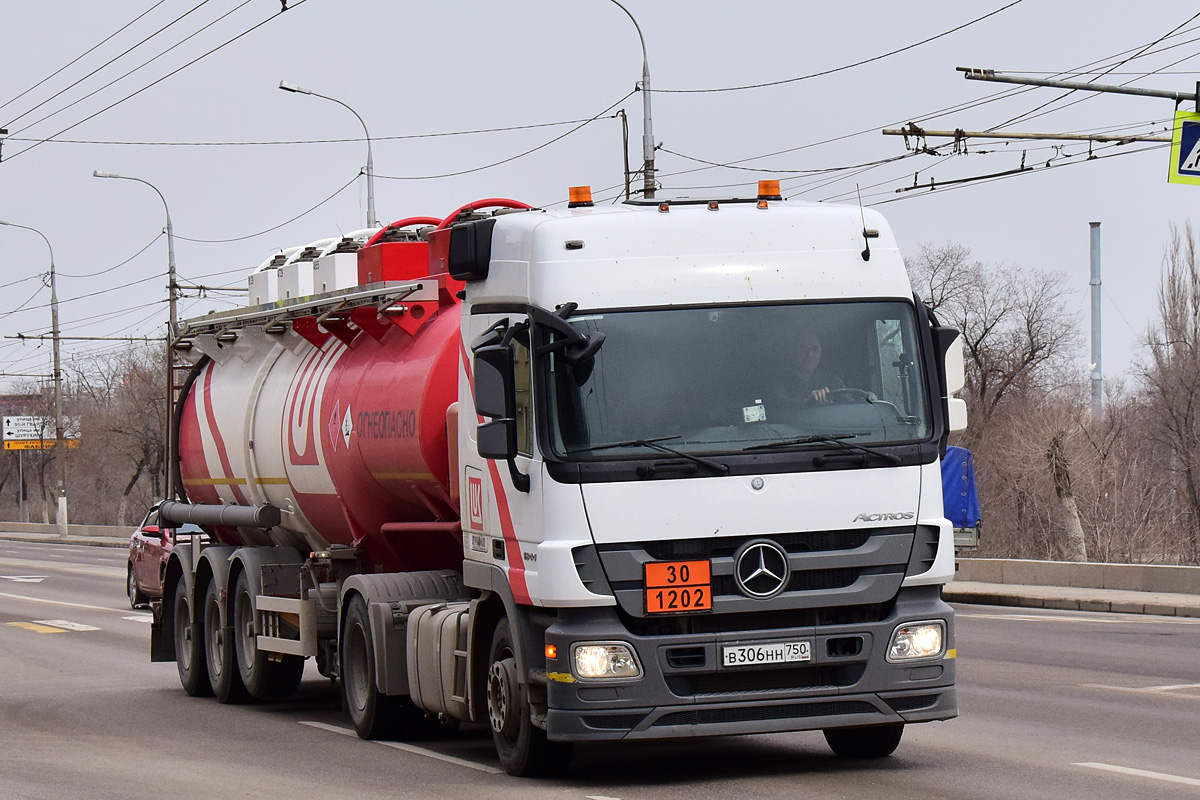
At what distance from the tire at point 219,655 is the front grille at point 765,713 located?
7122mm

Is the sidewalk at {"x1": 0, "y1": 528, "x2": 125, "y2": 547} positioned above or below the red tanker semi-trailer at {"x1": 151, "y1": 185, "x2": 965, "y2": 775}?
below

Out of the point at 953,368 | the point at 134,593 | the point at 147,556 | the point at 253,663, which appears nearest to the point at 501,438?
the point at 953,368

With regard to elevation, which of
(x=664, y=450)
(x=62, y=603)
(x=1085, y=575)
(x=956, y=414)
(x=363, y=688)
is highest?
(x=956, y=414)

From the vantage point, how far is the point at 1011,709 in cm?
1252

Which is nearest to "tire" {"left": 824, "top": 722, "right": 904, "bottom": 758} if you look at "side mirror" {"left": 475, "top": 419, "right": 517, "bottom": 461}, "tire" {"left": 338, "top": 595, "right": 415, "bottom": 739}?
"side mirror" {"left": 475, "top": 419, "right": 517, "bottom": 461}

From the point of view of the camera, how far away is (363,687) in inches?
470

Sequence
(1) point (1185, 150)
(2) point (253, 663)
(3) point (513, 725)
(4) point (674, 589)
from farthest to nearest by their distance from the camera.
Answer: (1) point (1185, 150), (2) point (253, 663), (3) point (513, 725), (4) point (674, 589)

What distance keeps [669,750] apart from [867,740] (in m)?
1.33

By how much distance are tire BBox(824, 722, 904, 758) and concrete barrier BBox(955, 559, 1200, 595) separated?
15.2 m

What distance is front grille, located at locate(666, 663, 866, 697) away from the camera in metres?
8.80

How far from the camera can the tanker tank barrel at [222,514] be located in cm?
1441

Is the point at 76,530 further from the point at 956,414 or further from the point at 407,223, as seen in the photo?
the point at 956,414

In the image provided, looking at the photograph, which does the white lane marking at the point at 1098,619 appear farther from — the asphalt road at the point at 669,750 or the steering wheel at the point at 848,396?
the steering wheel at the point at 848,396

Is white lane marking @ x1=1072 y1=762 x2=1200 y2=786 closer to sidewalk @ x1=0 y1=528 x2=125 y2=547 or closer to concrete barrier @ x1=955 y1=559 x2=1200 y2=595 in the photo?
concrete barrier @ x1=955 y1=559 x2=1200 y2=595
